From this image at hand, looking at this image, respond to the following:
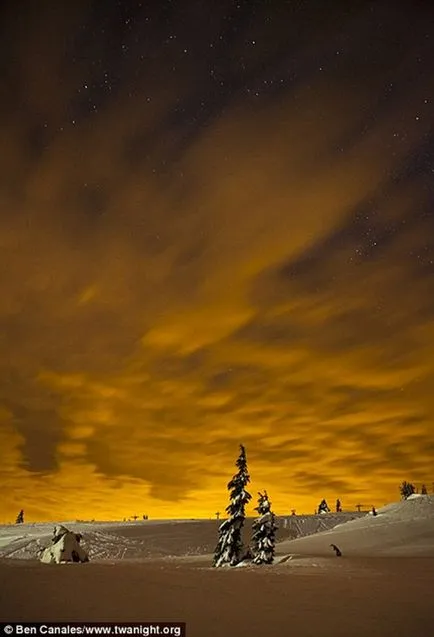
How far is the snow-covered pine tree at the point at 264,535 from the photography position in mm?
38438

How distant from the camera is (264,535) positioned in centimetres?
3944

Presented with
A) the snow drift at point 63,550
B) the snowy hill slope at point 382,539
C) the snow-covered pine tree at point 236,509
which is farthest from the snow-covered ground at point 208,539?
the snow drift at point 63,550

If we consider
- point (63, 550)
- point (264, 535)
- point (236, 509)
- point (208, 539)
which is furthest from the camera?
point (208, 539)

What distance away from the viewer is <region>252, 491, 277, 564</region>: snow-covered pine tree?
126 feet

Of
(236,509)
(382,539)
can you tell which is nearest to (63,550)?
(236,509)

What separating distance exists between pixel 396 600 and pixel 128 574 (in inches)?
343

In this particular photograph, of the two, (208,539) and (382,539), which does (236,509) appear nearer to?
(382,539)

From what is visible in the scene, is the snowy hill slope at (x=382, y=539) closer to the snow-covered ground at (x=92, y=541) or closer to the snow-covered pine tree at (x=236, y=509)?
the snow-covered pine tree at (x=236, y=509)

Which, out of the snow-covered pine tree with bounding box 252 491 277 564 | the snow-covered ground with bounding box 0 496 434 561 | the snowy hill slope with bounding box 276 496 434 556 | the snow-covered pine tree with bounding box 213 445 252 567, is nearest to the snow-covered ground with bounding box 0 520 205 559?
the snow-covered ground with bounding box 0 496 434 561

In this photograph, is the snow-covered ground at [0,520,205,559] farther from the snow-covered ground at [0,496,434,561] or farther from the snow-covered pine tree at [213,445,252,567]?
the snow-covered pine tree at [213,445,252,567]

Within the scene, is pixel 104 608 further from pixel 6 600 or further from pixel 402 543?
pixel 402 543

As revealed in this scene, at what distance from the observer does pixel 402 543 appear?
58.8 m

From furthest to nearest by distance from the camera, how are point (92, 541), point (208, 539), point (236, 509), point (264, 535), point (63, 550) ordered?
point (208, 539) → point (92, 541) → point (236, 509) → point (264, 535) → point (63, 550)

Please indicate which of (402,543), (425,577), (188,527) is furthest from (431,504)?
(425,577)
